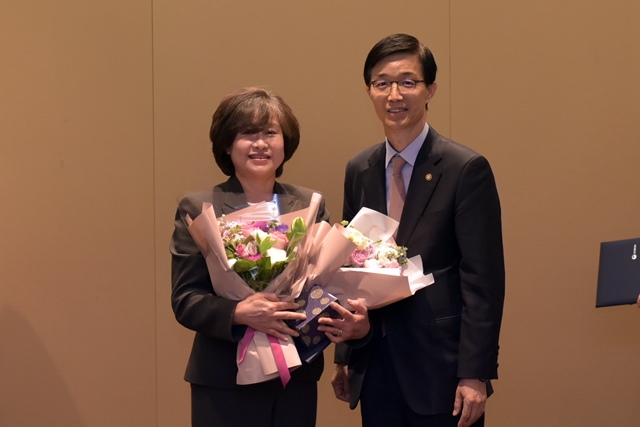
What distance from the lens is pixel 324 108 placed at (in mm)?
3422

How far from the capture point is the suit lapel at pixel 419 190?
225 cm

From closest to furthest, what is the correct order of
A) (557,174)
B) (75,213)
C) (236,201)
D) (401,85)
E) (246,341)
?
1. (246,341)
2. (236,201)
3. (401,85)
4. (75,213)
5. (557,174)

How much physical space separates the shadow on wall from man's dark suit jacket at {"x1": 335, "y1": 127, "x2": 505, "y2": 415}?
1.74 metres

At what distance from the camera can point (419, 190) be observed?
2264 mm

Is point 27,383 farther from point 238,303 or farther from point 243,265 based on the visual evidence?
point 243,265

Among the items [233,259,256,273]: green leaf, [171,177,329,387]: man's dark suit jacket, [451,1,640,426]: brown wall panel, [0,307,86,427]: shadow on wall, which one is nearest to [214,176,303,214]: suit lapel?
[171,177,329,387]: man's dark suit jacket

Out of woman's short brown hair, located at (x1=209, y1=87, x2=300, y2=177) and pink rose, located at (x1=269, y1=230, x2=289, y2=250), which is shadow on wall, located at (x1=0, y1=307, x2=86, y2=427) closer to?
woman's short brown hair, located at (x1=209, y1=87, x2=300, y2=177)

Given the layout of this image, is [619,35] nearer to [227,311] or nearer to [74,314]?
[227,311]

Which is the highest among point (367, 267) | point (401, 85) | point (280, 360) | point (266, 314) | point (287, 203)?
point (401, 85)

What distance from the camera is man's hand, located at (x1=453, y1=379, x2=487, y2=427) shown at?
2156 millimetres

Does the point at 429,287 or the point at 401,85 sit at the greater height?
the point at 401,85

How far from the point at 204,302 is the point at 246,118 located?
0.60m

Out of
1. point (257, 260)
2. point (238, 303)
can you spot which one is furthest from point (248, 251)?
point (238, 303)

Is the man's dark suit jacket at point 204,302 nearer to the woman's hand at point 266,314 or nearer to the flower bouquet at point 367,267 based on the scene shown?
the woman's hand at point 266,314
